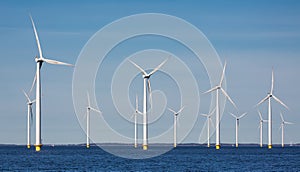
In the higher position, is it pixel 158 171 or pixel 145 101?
pixel 145 101

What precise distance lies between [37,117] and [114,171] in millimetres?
35243

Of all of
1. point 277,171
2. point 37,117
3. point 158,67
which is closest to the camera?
point 277,171

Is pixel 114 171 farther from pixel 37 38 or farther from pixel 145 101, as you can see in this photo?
pixel 145 101

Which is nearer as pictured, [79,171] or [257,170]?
[79,171]

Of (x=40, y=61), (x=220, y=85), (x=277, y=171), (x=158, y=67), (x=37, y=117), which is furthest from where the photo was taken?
(x=220, y=85)

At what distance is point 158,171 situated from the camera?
317 ft

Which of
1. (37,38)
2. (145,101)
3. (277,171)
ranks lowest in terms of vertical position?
(277,171)

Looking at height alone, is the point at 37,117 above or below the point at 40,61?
below

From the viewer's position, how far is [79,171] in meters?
96.1

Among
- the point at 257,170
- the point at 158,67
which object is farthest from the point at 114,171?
the point at 158,67

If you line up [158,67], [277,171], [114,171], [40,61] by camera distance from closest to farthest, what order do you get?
[114,171] → [277,171] → [40,61] → [158,67]

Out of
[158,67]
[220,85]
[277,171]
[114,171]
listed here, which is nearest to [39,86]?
[158,67]

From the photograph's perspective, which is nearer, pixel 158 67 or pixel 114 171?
pixel 114 171

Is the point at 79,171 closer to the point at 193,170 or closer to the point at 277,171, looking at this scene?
the point at 193,170
